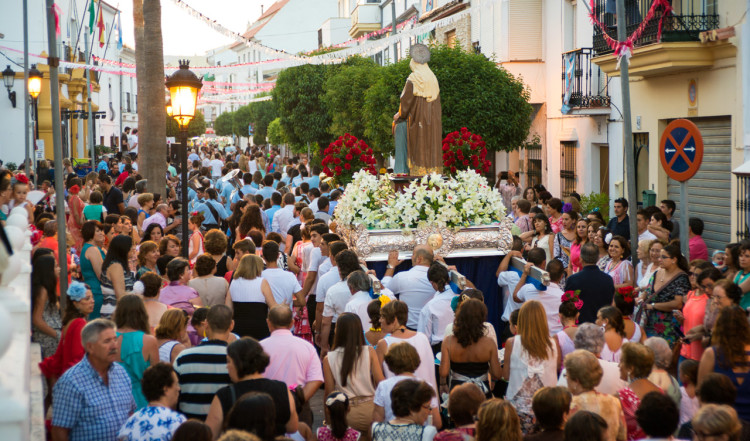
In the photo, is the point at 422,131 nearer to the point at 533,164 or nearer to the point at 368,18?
the point at 533,164

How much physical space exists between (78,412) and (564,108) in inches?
619

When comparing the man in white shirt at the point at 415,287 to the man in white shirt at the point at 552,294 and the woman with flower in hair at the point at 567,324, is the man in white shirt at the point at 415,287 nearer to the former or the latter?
the man in white shirt at the point at 552,294

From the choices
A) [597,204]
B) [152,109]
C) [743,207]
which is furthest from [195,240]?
[597,204]

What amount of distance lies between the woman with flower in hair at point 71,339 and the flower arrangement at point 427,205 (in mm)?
4916

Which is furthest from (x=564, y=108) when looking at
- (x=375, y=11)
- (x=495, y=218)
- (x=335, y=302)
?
(x=375, y=11)

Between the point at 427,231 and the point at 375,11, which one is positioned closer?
the point at 427,231

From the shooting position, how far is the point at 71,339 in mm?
6137

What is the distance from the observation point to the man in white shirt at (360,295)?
25.6 ft

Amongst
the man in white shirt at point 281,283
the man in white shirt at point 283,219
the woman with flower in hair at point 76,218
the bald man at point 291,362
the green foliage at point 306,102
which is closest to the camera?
the bald man at point 291,362

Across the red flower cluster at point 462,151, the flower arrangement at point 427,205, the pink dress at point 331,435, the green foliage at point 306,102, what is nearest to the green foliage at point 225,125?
the green foliage at point 306,102

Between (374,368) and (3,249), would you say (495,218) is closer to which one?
(374,368)

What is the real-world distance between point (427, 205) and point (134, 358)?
5388 millimetres

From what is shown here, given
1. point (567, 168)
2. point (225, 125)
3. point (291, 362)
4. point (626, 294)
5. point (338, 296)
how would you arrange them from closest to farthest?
point (291, 362) → point (626, 294) → point (338, 296) → point (567, 168) → point (225, 125)

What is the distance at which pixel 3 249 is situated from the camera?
2.98 m
